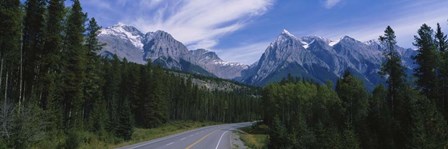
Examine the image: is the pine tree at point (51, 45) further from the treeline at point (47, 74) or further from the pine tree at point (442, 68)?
the pine tree at point (442, 68)

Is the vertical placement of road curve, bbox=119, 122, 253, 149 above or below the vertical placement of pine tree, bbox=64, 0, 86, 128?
below

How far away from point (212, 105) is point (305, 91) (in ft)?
217

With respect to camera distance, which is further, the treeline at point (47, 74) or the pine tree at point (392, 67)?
the pine tree at point (392, 67)

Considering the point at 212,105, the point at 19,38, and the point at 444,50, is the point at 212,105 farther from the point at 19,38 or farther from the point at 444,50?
the point at 19,38

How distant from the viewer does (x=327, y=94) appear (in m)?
75.2

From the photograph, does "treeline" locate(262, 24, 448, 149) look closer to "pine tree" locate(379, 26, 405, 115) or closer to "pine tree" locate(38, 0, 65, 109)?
"pine tree" locate(379, 26, 405, 115)

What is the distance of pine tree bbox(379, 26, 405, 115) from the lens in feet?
153

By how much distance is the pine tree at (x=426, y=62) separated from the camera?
1813 inches

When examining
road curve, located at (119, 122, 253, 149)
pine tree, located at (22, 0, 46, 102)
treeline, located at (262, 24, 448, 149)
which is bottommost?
road curve, located at (119, 122, 253, 149)

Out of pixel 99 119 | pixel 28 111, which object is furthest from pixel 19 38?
pixel 99 119

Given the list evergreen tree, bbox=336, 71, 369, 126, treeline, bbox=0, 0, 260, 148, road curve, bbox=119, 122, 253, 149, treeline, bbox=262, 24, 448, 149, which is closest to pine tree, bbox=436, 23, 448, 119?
treeline, bbox=262, 24, 448, 149

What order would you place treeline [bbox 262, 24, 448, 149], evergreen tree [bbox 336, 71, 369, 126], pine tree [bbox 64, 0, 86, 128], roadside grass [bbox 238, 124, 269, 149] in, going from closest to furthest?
treeline [bbox 262, 24, 448, 149], pine tree [bbox 64, 0, 86, 128], roadside grass [bbox 238, 124, 269, 149], evergreen tree [bbox 336, 71, 369, 126]

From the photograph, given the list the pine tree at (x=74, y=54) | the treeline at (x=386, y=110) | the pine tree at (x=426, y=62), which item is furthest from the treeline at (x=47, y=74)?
the pine tree at (x=426, y=62)

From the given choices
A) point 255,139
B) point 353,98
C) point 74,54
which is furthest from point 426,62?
point 74,54
